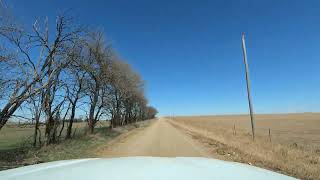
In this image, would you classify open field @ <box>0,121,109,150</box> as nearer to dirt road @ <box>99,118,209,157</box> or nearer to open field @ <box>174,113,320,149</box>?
dirt road @ <box>99,118,209,157</box>

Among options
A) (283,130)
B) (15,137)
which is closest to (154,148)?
(15,137)

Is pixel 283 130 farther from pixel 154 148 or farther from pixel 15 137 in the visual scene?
pixel 15 137

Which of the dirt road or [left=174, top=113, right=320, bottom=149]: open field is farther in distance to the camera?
[left=174, top=113, right=320, bottom=149]: open field

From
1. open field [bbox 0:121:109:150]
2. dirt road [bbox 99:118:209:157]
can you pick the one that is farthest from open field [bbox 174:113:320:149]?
open field [bbox 0:121:109:150]

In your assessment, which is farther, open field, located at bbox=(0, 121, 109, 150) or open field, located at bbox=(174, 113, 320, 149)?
open field, located at bbox=(174, 113, 320, 149)

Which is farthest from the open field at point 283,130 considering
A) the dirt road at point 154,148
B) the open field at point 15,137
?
the open field at point 15,137

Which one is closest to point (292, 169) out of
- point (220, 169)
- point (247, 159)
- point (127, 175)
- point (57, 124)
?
point (247, 159)

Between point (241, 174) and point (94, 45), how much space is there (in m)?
25.3

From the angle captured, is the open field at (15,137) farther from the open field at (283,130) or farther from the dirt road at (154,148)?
the open field at (283,130)

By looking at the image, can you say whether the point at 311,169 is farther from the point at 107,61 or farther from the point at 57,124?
the point at 107,61

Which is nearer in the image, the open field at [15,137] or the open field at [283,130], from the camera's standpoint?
the open field at [15,137]

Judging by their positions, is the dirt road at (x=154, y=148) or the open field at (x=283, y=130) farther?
the open field at (x=283, y=130)

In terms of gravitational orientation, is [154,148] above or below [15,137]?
above

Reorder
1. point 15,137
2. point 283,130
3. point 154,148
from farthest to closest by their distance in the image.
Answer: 1. point 283,130
2. point 15,137
3. point 154,148
